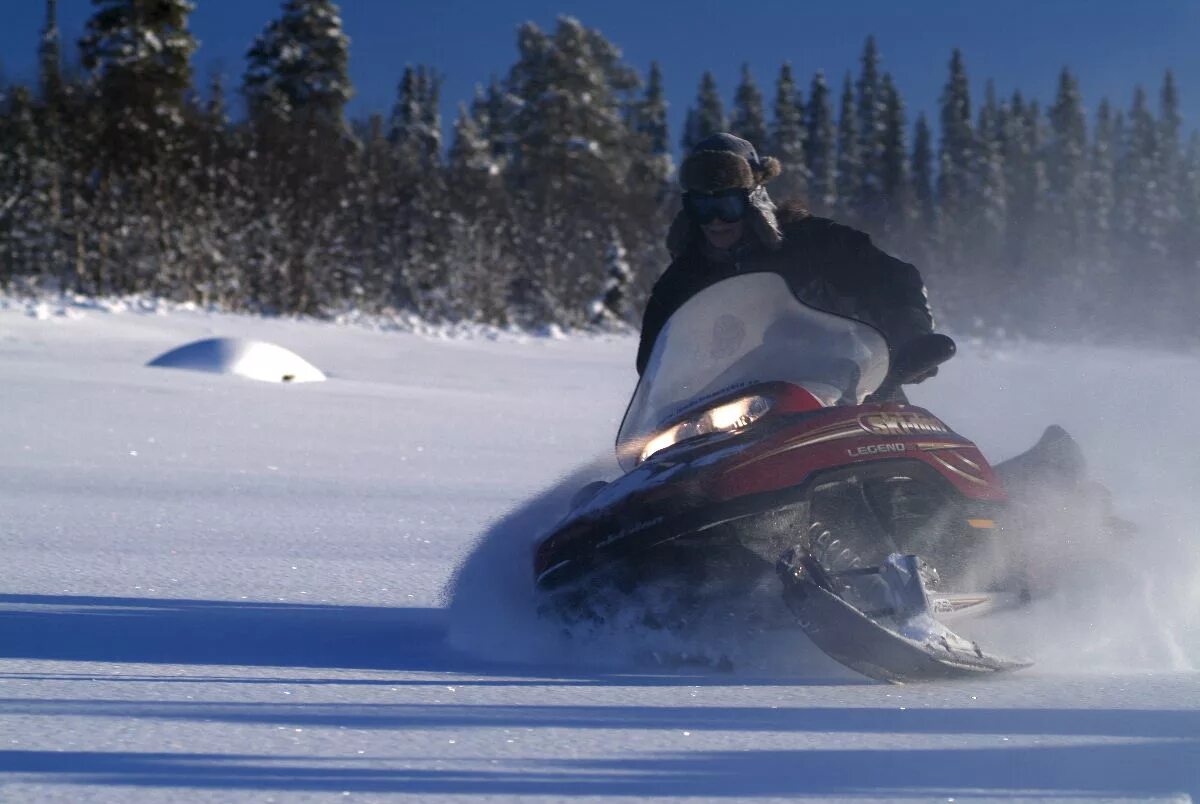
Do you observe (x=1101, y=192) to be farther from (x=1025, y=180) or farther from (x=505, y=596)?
(x=505, y=596)

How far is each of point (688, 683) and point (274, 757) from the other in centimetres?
114

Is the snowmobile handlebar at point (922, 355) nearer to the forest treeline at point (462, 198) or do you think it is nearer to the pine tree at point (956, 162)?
the forest treeline at point (462, 198)

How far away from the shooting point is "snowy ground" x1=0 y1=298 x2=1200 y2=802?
6.94 ft

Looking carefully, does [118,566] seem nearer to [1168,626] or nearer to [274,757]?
[274,757]

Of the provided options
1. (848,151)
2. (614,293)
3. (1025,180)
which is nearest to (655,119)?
(848,151)

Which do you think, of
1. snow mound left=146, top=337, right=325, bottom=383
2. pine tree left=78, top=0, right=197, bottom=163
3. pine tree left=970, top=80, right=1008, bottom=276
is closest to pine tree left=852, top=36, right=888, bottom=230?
pine tree left=970, top=80, right=1008, bottom=276

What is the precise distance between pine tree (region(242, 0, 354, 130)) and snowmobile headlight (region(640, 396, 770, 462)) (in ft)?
126

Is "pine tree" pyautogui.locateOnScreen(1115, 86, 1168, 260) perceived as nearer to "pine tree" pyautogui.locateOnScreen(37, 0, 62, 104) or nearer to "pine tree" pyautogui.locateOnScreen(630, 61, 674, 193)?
"pine tree" pyautogui.locateOnScreen(630, 61, 674, 193)

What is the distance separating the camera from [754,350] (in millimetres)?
3504

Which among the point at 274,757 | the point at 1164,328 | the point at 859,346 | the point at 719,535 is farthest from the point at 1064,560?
the point at 1164,328

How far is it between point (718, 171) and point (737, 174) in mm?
58

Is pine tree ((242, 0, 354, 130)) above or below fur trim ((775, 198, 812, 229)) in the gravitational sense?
above

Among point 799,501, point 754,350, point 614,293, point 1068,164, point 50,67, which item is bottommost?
point 799,501

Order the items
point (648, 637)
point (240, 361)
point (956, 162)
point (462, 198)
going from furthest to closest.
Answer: point (956, 162) → point (462, 198) → point (240, 361) → point (648, 637)
